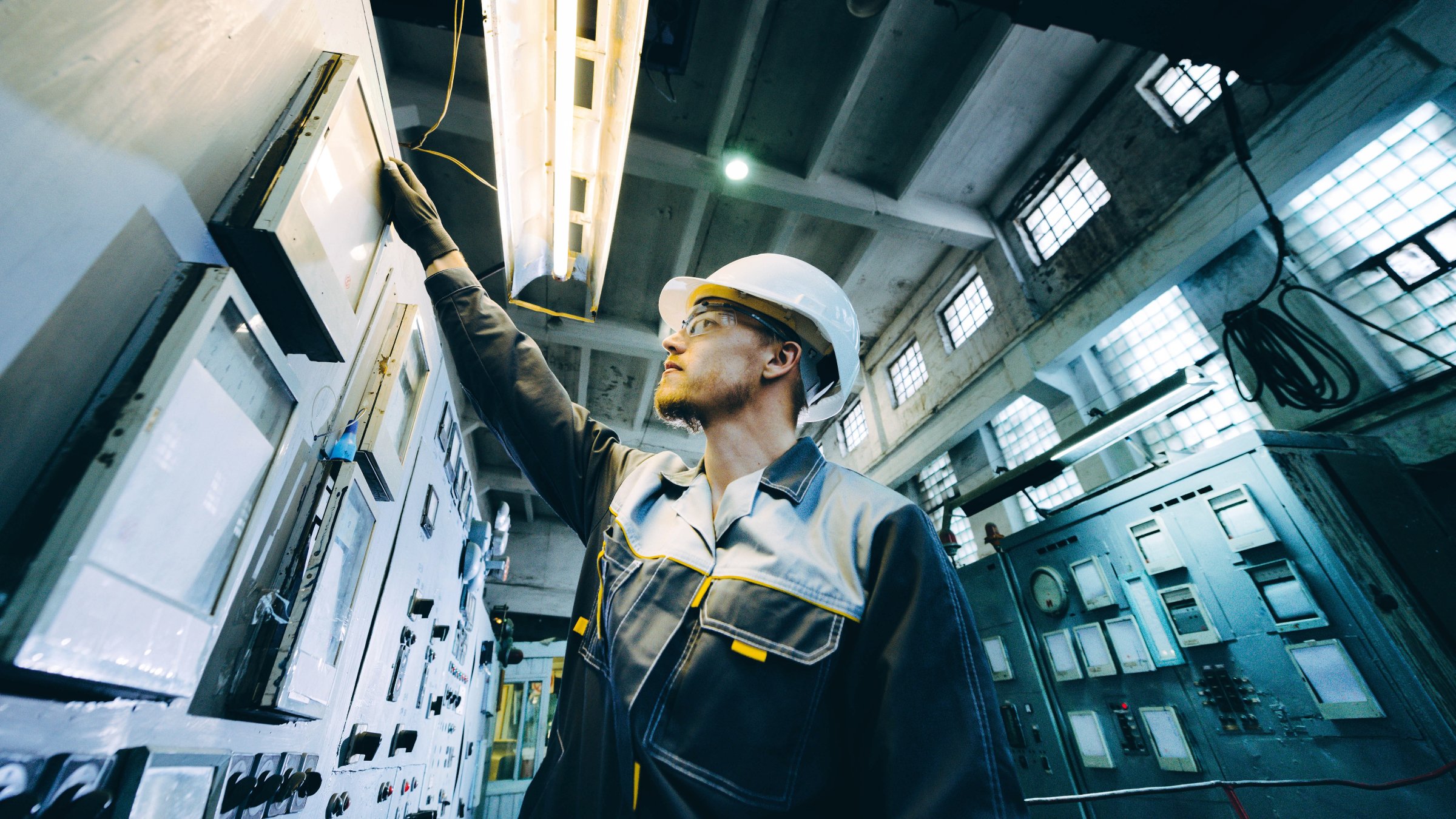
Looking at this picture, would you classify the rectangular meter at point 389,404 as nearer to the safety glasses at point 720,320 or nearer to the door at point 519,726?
the safety glasses at point 720,320

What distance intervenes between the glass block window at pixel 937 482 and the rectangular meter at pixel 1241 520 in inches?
175

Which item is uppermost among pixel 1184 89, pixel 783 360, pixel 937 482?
pixel 1184 89

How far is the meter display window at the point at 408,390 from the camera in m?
2.37

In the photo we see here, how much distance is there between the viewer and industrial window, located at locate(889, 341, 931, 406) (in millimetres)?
8195

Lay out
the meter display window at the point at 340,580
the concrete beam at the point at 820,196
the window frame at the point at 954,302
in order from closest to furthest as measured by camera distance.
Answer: the meter display window at the point at 340,580 → the concrete beam at the point at 820,196 → the window frame at the point at 954,302

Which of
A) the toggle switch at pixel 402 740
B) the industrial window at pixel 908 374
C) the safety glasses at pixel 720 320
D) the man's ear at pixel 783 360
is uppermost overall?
the industrial window at pixel 908 374

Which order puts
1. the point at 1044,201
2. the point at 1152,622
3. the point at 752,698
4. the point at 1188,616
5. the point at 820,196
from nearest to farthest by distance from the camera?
the point at 752,698
the point at 1188,616
the point at 1152,622
the point at 820,196
the point at 1044,201

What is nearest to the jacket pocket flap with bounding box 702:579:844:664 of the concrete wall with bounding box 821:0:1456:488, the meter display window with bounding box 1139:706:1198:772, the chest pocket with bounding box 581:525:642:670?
the chest pocket with bounding box 581:525:642:670

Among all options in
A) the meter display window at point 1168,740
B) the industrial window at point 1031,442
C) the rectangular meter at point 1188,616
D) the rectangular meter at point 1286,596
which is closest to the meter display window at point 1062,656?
the meter display window at point 1168,740

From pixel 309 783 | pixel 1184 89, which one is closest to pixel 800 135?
pixel 1184 89

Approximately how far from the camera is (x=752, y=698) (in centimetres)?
106

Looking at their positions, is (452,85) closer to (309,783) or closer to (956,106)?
(309,783)

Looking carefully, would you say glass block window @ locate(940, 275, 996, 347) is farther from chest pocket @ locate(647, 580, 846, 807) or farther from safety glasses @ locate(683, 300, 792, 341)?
chest pocket @ locate(647, 580, 846, 807)

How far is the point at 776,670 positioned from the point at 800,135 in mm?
6152
